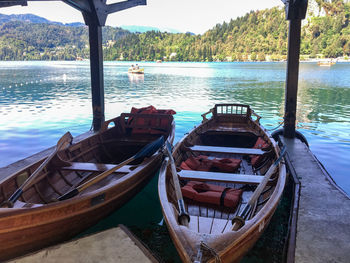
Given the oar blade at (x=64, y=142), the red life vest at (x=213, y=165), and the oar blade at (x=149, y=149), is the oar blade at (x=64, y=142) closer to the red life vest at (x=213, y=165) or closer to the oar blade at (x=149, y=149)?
the oar blade at (x=149, y=149)

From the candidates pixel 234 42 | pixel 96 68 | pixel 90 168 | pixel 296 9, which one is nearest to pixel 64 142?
pixel 90 168

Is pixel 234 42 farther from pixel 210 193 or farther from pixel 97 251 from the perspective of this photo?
pixel 97 251

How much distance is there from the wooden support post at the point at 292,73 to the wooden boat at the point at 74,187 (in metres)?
3.19

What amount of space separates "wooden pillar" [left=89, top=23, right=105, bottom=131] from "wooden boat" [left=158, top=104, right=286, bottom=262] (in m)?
3.26

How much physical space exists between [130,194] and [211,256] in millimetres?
2605

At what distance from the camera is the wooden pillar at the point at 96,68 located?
27.8 ft

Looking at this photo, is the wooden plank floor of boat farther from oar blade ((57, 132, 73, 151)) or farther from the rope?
oar blade ((57, 132, 73, 151))

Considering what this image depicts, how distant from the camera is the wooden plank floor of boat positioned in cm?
333

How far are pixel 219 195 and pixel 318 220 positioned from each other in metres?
1.33

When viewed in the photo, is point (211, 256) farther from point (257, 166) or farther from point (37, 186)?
point (257, 166)

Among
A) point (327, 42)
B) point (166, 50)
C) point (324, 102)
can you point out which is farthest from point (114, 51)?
point (324, 102)

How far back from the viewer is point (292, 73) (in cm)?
775

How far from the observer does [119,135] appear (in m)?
7.83

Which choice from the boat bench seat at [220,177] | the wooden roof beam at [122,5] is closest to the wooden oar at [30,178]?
the boat bench seat at [220,177]
